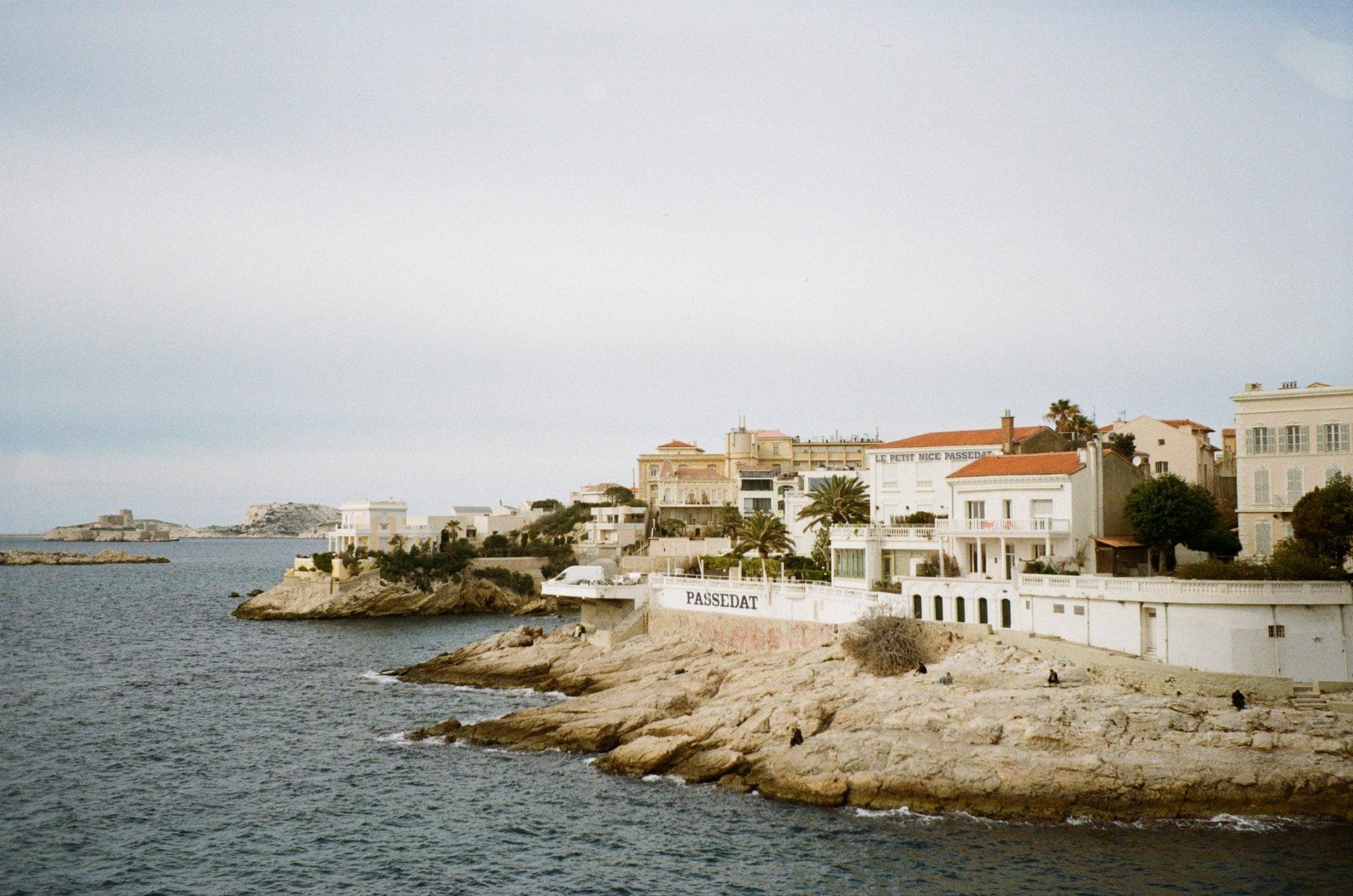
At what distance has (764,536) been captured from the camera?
2312 inches

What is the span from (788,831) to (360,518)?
291 feet

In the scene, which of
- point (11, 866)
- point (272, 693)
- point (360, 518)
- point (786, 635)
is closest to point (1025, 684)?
point (786, 635)

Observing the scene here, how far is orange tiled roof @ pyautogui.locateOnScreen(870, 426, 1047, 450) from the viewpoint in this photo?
5722 cm

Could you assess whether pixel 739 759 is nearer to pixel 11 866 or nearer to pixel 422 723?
pixel 422 723

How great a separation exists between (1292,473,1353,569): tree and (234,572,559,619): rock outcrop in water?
6421 centimetres

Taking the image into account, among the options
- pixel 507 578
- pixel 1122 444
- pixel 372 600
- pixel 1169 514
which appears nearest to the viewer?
pixel 1169 514

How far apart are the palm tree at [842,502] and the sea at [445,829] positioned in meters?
18.2

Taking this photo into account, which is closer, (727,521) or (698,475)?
(727,521)

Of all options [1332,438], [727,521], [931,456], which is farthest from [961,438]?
[727,521]

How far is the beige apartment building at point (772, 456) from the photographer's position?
410ft

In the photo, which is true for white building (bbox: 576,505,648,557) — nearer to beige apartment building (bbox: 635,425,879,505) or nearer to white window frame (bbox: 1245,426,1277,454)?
beige apartment building (bbox: 635,425,879,505)

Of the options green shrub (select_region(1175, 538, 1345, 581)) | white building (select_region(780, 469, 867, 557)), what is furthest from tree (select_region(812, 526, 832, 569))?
green shrub (select_region(1175, 538, 1345, 581))

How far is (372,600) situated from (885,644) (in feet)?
200

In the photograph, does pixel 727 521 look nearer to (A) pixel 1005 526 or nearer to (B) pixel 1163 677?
(A) pixel 1005 526
